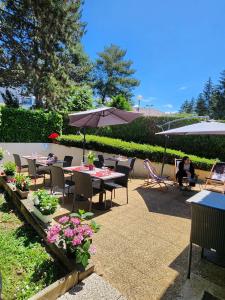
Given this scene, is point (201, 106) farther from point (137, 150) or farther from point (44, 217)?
point (44, 217)

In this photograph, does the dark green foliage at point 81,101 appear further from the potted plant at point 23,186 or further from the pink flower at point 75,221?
the pink flower at point 75,221

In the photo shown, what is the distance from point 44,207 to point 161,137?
1102cm

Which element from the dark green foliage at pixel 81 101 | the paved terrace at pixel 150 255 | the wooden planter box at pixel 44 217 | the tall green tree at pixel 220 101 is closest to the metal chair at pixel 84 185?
the paved terrace at pixel 150 255

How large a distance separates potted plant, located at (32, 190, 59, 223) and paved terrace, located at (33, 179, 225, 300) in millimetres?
873

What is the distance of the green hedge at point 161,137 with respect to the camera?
12.2 metres

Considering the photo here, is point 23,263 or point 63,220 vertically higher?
point 63,220

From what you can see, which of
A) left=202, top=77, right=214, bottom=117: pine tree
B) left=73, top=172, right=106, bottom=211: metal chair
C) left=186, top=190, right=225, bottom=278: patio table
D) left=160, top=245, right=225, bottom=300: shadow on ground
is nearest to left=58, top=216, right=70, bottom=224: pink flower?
left=160, top=245, right=225, bottom=300: shadow on ground

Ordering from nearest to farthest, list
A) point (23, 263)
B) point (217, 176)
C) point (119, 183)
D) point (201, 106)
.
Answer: point (23, 263) < point (119, 183) < point (217, 176) < point (201, 106)

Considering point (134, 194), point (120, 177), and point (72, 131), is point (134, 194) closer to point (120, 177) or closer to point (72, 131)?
point (120, 177)

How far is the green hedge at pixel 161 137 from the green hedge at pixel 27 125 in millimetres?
1311

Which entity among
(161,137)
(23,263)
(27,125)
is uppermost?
(27,125)

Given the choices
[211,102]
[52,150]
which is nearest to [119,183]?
[52,150]

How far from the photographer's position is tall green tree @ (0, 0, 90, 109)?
15141 mm

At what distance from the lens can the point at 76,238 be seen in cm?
282
